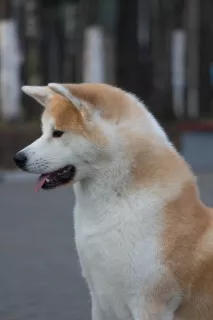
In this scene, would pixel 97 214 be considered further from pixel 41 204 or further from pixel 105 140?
pixel 41 204

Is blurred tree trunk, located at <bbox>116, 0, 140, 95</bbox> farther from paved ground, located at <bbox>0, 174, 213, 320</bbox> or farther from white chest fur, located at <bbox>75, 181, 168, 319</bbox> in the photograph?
white chest fur, located at <bbox>75, 181, 168, 319</bbox>

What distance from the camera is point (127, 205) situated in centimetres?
383

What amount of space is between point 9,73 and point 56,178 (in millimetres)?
15326

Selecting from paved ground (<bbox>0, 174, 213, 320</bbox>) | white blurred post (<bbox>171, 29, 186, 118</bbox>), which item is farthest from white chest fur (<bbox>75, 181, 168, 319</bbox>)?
white blurred post (<bbox>171, 29, 186, 118</bbox>)

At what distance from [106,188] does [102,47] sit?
16.7 meters

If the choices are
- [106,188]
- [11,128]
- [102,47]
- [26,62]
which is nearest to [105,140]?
[106,188]

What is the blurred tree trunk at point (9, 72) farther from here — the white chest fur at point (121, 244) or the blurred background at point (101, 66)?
the white chest fur at point (121, 244)

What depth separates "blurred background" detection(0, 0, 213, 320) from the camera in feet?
45.5

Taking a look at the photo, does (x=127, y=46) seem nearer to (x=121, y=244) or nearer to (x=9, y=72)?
(x=9, y=72)

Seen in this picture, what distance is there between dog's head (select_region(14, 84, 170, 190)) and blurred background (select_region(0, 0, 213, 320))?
6.06 m

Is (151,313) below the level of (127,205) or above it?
below

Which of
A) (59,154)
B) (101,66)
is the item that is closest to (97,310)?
(59,154)

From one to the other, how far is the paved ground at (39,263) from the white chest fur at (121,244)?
2.12m

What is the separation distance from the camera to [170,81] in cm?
2250
